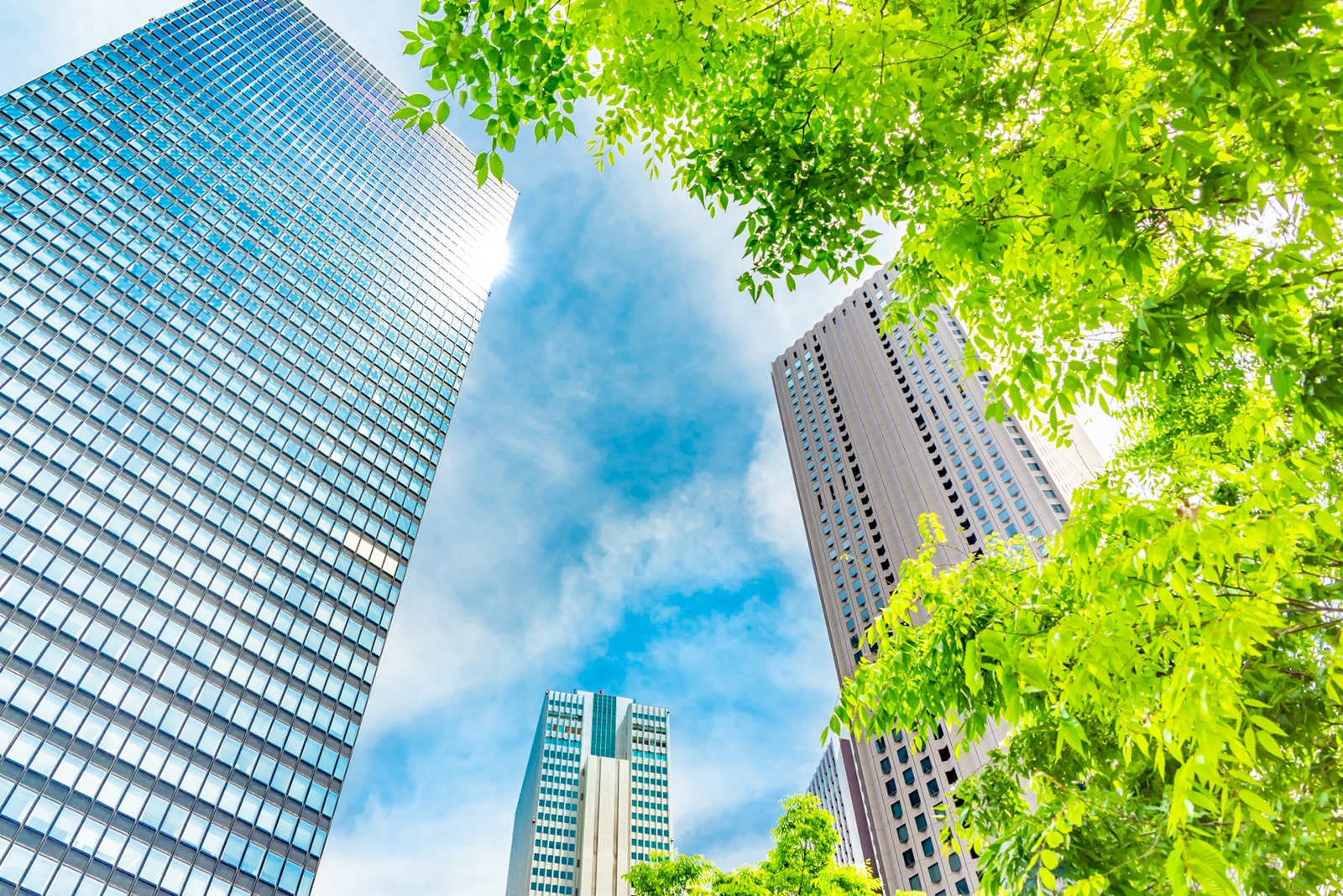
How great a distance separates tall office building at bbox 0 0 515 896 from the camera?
4747 centimetres

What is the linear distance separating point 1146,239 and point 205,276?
89.0 meters

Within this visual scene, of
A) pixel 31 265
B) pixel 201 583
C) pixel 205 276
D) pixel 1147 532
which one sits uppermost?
pixel 205 276

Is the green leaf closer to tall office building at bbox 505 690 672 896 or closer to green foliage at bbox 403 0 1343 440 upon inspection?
green foliage at bbox 403 0 1343 440

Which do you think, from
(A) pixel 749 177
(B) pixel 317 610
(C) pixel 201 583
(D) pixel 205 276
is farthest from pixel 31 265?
(A) pixel 749 177

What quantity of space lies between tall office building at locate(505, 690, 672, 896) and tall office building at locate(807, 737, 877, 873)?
3695 centimetres

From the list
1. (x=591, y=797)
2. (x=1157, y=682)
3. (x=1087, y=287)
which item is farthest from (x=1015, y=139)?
(x=591, y=797)

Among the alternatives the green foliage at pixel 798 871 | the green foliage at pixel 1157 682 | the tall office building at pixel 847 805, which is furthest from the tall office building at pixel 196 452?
the green foliage at pixel 1157 682

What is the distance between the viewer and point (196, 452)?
63062 mm

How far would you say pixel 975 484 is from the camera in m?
91.9

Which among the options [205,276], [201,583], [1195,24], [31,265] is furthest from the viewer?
[205,276]

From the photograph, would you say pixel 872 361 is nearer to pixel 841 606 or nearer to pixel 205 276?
pixel 841 606

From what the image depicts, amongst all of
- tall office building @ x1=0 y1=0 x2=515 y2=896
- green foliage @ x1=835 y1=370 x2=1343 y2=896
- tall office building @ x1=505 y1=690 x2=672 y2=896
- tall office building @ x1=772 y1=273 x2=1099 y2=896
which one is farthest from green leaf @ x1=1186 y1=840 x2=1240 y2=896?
tall office building @ x1=505 y1=690 x2=672 y2=896

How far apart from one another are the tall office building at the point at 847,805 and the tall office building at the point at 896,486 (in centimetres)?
313

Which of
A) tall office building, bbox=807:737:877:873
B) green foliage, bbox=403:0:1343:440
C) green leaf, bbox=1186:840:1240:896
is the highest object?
tall office building, bbox=807:737:877:873
